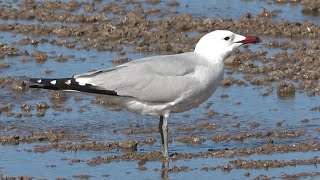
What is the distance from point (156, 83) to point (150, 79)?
0.24 ft

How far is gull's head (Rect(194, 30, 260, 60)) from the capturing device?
11.8m

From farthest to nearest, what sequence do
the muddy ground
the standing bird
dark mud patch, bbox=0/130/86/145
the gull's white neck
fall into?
dark mud patch, bbox=0/130/86/145
the gull's white neck
the standing bird
the muddy ground

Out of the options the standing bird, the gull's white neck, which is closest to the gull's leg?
the standing bird

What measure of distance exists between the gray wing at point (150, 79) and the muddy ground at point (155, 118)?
591 millimetres

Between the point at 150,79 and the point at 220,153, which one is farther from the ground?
the point at 150,79

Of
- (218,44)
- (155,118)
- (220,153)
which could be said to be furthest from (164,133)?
(155,118)

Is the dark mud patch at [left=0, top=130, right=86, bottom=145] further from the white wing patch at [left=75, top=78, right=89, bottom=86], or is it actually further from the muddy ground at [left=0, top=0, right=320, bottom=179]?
the white wing patch at [left=75, top=78, right=89, bottom=86]

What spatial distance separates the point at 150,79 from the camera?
1151 cm

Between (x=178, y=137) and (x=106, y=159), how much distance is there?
127 centimetres

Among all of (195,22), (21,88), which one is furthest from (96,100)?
(195,22)

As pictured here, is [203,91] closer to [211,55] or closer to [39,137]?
[211,55]

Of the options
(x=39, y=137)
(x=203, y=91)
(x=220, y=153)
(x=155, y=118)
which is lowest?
(x=220, y=153)

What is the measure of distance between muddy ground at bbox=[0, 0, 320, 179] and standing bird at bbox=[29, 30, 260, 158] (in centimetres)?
46

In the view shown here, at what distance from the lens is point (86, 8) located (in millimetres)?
18938
